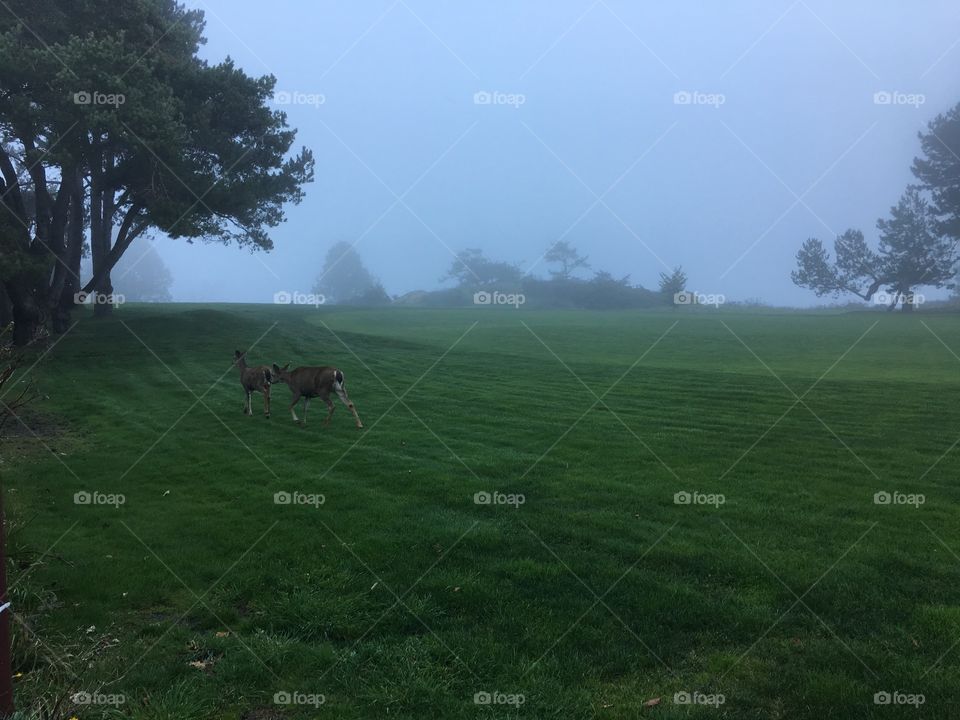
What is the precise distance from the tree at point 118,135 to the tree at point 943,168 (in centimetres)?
4669

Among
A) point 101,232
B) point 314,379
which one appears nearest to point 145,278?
point 101,232

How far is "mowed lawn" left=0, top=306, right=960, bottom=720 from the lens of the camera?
584 centimetres

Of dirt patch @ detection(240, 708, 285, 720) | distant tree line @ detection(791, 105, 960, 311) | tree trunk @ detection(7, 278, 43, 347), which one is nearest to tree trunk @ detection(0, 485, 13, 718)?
dirt patch @ detection(240, 708, 285, 720)

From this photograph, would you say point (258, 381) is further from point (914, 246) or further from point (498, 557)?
point (914, 246)

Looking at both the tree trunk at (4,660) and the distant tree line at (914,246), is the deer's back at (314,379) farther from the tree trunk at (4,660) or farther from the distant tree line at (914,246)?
the distant tree line at (914,246)

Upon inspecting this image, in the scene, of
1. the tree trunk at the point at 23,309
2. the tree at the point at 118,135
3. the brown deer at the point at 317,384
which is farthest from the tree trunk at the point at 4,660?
the tree trunk at the point at 23,309

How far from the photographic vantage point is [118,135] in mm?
23938

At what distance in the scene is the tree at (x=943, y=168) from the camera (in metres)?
48.8

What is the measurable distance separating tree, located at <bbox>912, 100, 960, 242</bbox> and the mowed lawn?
39156 mm

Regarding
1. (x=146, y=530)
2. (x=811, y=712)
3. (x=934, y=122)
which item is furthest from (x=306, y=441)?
(x=934, y=122)

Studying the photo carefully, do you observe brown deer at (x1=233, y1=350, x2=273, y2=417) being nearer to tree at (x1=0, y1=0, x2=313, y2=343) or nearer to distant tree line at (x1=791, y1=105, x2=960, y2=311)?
tree at (x1=0, y1=0, x2=313, y2=343)

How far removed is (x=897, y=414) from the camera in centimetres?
1600

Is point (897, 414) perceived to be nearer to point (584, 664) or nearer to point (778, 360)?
point (778, 360)

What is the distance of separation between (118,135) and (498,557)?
23.3m
